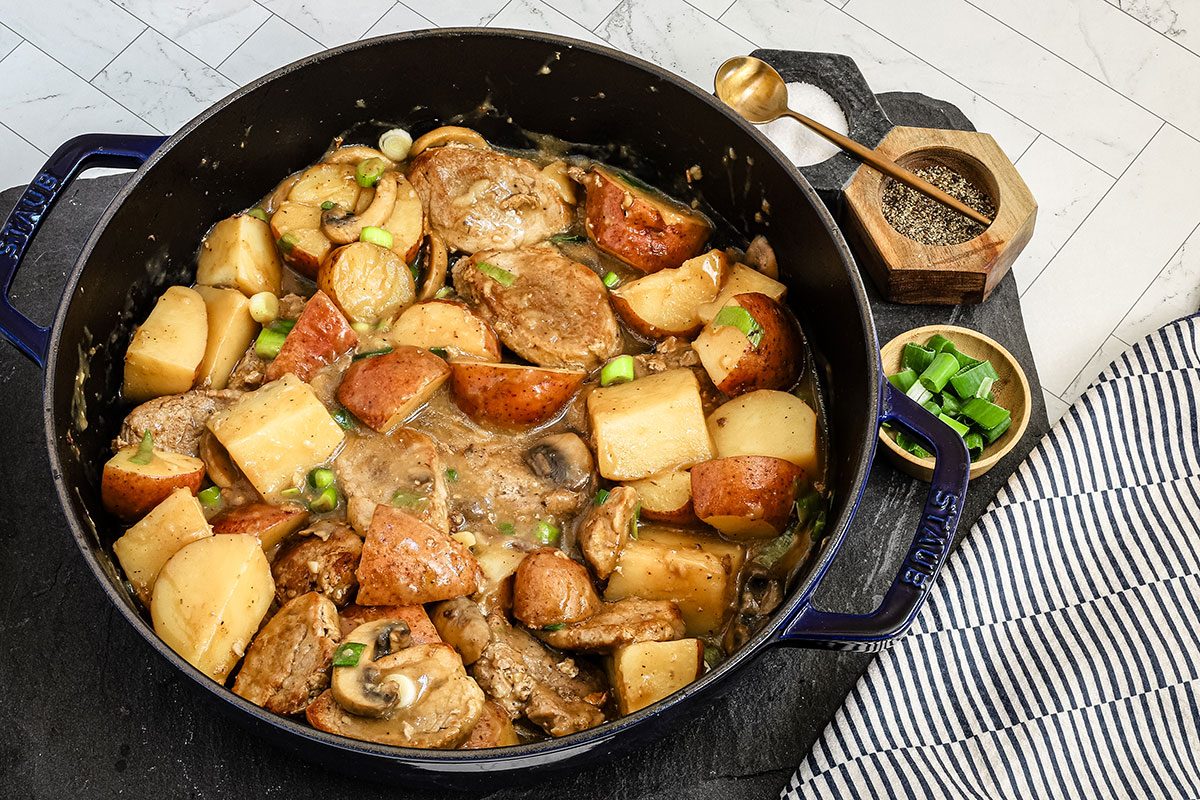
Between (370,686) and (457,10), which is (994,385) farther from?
(457,10)

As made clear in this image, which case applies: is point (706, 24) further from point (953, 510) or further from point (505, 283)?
point (953, 510)

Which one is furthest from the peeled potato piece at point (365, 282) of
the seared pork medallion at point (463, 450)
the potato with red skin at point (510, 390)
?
the potato with red skin at point (510, 390)

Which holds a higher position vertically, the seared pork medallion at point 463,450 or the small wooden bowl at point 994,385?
the small wooden bowl at point 994,385

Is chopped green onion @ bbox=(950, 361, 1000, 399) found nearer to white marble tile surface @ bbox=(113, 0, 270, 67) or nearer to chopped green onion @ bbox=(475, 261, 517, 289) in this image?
chopped green onion @ bbox=(475, 261, 517, 289)

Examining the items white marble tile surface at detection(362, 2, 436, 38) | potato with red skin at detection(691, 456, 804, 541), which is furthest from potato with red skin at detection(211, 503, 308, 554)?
white marble tile surface at detection(362, 2, 436, 38)

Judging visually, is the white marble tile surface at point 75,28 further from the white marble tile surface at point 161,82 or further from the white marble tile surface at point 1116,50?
the white marble tile surface at point 1116,50

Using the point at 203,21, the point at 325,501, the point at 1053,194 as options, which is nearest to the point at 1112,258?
the point at 1053,194

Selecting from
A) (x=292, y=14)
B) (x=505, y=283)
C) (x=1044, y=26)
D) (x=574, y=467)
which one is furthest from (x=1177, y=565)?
(x=292, y=14)
